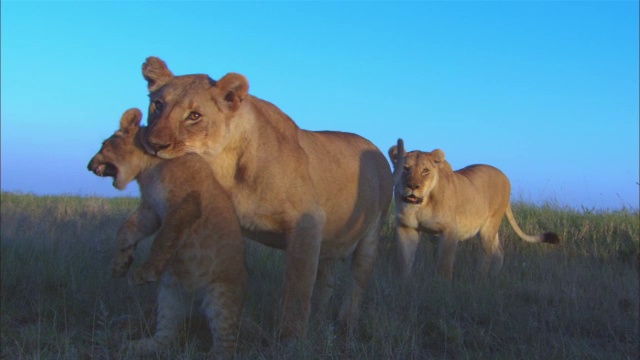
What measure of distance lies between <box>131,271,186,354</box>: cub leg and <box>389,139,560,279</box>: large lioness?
144 inches

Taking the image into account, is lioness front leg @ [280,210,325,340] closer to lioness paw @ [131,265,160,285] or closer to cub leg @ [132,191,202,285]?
cub leg @ [132,191,202,285]

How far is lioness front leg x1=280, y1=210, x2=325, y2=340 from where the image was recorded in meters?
4.09

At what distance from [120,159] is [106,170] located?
130mm

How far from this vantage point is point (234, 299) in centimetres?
402

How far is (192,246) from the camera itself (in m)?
3.96

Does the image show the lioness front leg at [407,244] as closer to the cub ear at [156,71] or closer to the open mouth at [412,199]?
the open mouth at [412,199]

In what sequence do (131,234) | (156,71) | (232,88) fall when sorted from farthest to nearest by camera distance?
1. (156,71)
2. (131,234)
3. (232,88)

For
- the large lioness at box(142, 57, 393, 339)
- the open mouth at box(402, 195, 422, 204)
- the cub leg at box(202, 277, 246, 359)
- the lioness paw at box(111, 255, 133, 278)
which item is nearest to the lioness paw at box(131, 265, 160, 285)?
the lioness paw at box(111, 255, 133, 278)

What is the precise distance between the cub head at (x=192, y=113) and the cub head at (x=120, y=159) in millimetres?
350

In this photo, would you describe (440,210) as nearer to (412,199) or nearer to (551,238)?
(412,199)

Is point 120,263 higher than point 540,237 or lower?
lower

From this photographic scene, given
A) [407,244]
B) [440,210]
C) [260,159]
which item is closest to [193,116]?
[260,159]

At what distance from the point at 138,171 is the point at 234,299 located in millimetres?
1000

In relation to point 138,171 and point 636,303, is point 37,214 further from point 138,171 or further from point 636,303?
point 636,303
